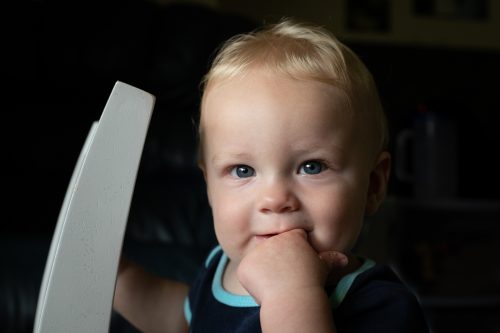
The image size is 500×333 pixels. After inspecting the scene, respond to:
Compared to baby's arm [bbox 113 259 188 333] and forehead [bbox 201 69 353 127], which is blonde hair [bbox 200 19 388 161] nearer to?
forehead [bbox 201 69 353 127]

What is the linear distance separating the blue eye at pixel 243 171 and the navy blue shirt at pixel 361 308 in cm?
15

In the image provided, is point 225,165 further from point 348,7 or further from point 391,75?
point 348,7

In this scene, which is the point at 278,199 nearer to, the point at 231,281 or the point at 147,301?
the point at 231,281

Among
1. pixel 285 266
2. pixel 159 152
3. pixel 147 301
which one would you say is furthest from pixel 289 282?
pixel 159 152

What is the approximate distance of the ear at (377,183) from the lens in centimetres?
75

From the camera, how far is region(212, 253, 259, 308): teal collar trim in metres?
0.72

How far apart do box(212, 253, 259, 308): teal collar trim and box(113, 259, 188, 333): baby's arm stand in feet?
0.32

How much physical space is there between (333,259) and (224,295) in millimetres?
190

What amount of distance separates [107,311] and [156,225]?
45.2 inches

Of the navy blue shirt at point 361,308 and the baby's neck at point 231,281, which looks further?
the baby's neck at point 231,281

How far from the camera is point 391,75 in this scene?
279cm

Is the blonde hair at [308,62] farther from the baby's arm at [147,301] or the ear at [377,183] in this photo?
the baby's arm at [147,301]

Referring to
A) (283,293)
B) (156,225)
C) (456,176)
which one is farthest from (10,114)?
(456,176)

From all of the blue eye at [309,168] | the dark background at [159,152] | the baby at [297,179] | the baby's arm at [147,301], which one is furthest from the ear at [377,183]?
the dark background at [159,152]
